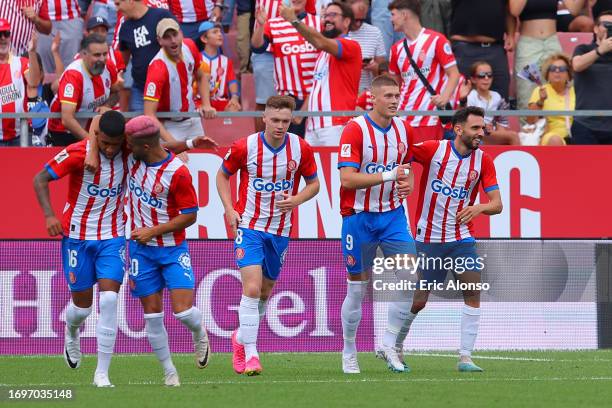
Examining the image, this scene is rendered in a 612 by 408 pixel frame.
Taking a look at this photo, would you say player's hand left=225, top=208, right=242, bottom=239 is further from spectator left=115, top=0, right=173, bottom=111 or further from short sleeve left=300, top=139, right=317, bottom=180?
spectator left=115, top=0, right=173, bottom=111

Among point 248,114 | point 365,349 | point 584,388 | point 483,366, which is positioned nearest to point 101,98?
point 248,114

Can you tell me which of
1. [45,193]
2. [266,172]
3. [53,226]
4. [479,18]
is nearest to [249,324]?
[266,172]

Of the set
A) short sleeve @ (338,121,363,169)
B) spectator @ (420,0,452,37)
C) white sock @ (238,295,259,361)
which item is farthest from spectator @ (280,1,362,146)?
white sock @ (238,295,259,361)

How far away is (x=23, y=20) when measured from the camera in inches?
639

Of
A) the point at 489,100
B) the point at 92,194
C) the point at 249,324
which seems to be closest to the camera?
the point at 92,194

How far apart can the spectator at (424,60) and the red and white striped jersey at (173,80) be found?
2.33 metres

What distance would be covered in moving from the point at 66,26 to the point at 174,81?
2.68 m

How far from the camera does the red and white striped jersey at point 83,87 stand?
13.8 m

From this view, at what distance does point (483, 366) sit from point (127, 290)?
4051mm

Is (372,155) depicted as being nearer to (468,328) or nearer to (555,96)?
(468,328)

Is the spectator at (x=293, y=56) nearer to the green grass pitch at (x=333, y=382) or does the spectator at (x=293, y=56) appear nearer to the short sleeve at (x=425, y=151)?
the green grass pitch at (x=333, y=382)

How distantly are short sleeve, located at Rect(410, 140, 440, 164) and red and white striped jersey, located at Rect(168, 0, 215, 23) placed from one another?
232 inches

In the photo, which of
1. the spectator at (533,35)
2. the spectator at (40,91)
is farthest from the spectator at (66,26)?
the spectator at (533,35)

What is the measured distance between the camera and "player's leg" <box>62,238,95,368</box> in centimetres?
1012
